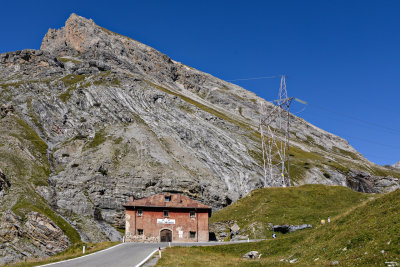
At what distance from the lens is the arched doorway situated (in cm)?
5762

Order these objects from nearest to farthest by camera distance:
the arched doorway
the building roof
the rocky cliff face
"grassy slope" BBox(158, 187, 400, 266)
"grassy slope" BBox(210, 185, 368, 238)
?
"grassy slope" BBox(158, 187, 400, 266), "grassy slope" BBox(210, 185, 368, 238), the arched doorway, the building roof, the rocky cliff face

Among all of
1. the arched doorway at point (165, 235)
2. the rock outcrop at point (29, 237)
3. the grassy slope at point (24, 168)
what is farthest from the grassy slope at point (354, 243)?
the grassy slope at point (24, 168)

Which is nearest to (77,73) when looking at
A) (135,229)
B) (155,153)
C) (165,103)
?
(165,103)

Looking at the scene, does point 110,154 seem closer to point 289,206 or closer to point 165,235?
point 165,235

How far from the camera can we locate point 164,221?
192ft

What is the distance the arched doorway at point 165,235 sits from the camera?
189 ft

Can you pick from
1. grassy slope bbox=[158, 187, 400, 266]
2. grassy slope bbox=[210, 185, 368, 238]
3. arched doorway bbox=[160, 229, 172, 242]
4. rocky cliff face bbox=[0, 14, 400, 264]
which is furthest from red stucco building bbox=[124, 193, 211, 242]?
grassy slope bbox=[158, 187, 400, 266]

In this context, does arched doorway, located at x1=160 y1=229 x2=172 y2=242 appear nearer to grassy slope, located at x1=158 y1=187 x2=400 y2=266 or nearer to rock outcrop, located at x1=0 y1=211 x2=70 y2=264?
rock outcrop, located at x1=0 y1=211 x2=70 y2=264

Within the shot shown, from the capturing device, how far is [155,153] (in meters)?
106

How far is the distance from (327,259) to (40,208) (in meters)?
71.6

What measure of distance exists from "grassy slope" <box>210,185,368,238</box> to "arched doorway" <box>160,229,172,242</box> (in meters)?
11.4

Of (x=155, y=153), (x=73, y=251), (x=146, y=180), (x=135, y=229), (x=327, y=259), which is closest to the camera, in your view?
(x=327, y=259)

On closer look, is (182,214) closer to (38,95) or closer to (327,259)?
(327,259)

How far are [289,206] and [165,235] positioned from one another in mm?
23142
